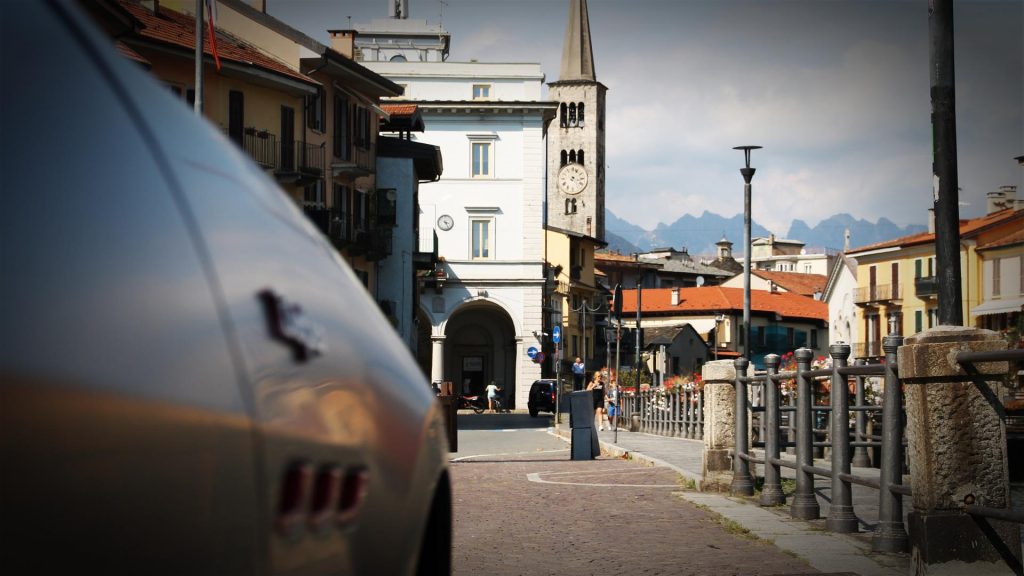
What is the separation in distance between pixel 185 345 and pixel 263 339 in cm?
27

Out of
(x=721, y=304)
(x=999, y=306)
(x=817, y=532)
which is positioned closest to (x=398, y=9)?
(x=999, y=306)

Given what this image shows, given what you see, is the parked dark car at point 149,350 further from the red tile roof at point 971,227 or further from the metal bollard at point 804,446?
the red tile roof at point 971,227

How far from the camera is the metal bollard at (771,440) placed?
11680 millimetres

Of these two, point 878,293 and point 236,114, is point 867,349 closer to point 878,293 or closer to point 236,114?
point 878,293

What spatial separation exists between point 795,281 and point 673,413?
419ft

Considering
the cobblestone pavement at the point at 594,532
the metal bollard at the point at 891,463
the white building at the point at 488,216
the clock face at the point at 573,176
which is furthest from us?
the clock face at the point at 573,176

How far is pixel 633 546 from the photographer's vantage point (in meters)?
9.72

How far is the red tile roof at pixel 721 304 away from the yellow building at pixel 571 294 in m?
27.7

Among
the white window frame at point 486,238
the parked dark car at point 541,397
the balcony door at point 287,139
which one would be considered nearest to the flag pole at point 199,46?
the balcony door at point 287,139

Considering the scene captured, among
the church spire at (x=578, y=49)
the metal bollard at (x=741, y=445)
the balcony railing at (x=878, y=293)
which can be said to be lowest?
the metal bollard at (x=741, y=445)

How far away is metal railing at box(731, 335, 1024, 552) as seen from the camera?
8.15 metres

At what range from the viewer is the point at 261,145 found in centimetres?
3806

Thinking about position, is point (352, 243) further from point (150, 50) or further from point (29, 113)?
point (29, 113)

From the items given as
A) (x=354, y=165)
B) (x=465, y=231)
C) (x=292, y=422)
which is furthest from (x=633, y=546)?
(x=465, y=231)
